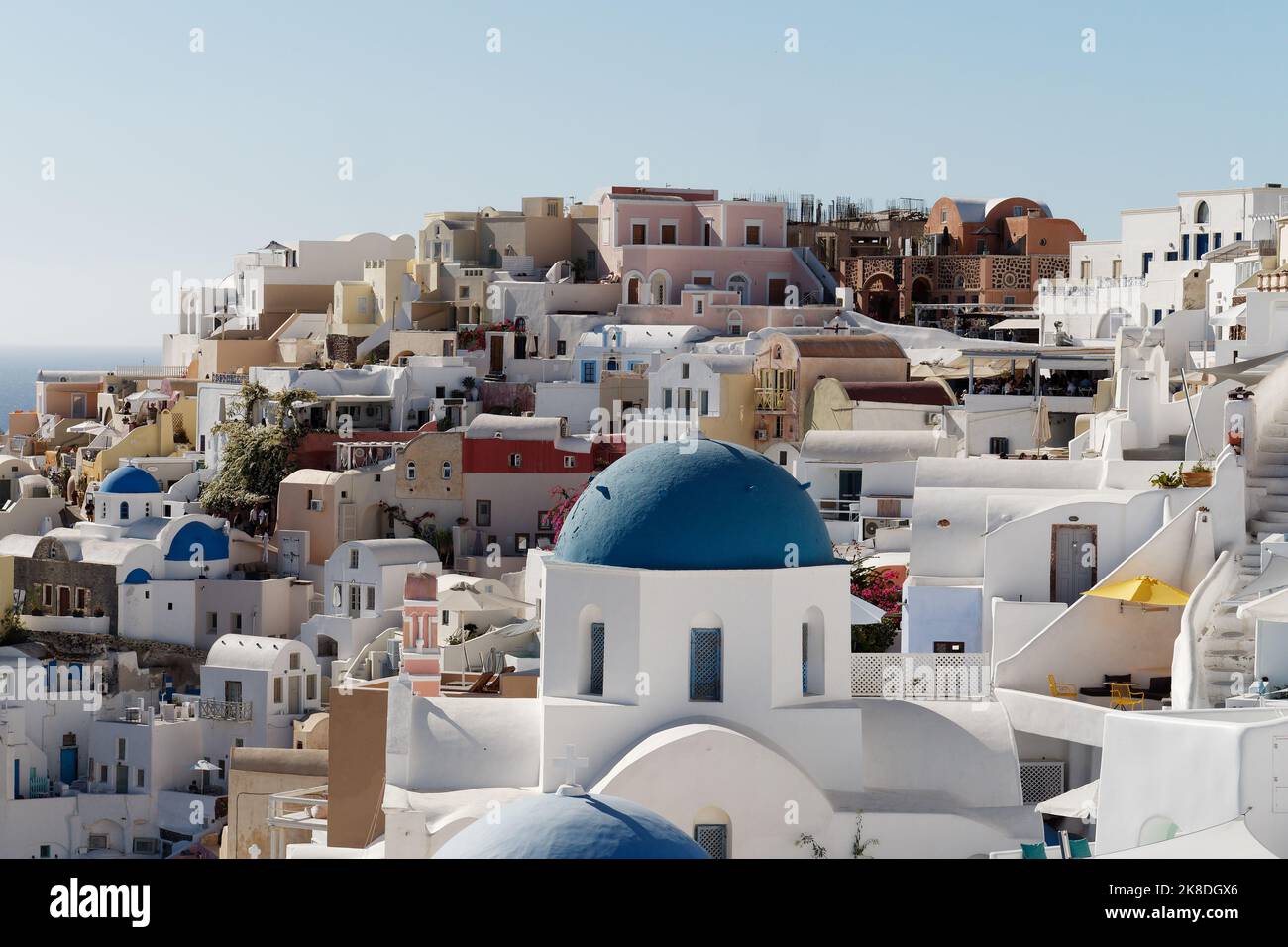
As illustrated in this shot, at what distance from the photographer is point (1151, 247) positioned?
4475cm

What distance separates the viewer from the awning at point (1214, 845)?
40.2 ft

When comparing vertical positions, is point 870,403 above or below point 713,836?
above

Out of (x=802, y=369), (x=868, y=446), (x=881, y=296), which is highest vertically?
(x=881, y=296)

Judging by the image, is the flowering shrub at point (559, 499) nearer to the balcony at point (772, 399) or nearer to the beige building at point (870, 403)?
the balcony at point (772, 399)

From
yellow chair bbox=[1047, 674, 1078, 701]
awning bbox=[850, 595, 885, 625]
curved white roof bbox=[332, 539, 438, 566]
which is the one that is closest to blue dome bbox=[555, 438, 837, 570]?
awning bbox=[850, 595, 885, 625]

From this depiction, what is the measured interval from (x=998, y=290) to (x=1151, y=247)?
571cm

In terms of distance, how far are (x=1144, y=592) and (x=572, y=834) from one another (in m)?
9.77

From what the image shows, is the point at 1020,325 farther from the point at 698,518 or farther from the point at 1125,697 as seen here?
the point at 698,518

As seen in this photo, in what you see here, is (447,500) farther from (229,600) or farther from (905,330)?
(905,330)

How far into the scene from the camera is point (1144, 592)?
19.9 m

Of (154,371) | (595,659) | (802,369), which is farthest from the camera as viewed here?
(154,371)

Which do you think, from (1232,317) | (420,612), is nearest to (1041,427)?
(1232,317)

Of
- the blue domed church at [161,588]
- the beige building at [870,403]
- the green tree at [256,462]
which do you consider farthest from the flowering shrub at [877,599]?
the green tree at [256,462]
